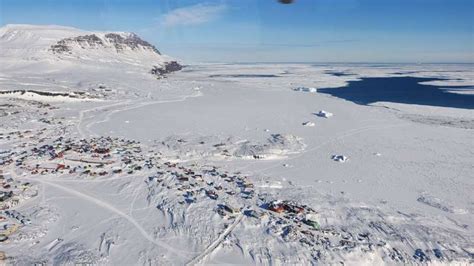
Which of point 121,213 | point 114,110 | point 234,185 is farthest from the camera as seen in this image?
point 114,110

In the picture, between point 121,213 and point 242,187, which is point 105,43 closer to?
point 242,187

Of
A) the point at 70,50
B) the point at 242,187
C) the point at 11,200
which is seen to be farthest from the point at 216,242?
the point at 70,50

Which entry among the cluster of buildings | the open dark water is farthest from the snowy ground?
the open dark water

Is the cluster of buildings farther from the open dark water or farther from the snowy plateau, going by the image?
the open dark water

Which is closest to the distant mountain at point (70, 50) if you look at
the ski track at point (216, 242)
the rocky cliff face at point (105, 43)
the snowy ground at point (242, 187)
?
the rocky cliff face at point (105, 43)

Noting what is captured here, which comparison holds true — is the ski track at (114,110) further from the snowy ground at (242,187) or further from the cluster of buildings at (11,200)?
the cluster of buildings at (11,200)

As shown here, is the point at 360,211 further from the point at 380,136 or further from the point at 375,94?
the point at 375,94

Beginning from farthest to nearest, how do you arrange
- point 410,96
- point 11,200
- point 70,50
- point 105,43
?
point 105,43, point 70,50, point 410,96, point 11,200
